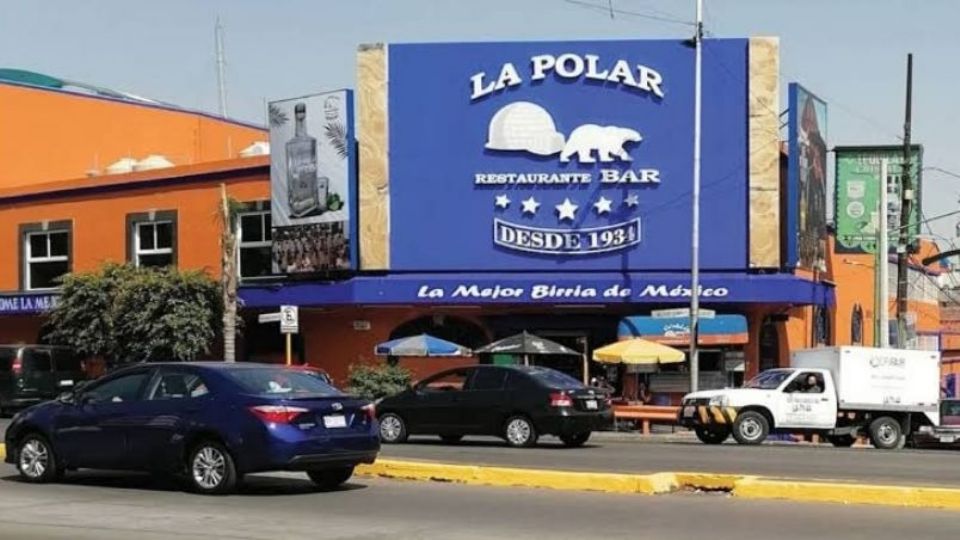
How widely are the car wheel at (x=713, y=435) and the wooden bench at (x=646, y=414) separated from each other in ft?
9.47

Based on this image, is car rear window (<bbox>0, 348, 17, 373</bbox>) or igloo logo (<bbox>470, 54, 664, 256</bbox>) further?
igloo logo (<bbox>470, 54, 664, 256</bbox>)

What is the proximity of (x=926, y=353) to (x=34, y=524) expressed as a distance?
20.1 m

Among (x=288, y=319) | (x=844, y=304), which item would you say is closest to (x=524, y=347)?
(x=288, y=319)

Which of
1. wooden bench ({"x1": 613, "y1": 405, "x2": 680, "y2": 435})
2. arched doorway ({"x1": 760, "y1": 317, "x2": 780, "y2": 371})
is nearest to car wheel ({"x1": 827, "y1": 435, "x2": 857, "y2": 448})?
wooden bench ({"x1": 613, "y1": 405, "x2": 680, "y2": 435})

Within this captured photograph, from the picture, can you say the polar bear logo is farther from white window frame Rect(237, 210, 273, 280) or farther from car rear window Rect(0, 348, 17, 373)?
car rear window Rect(0, 348, 17, 373)

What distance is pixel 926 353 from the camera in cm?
2631

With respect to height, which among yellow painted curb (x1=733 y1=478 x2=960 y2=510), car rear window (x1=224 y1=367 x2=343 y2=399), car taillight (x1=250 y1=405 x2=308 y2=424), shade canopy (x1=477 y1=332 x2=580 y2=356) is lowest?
yellow painted curb (x1=733 y1=478 x2=960 y2=510)

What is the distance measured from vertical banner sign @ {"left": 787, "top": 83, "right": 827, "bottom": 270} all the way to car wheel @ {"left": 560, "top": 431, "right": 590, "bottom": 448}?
1203 centimetres

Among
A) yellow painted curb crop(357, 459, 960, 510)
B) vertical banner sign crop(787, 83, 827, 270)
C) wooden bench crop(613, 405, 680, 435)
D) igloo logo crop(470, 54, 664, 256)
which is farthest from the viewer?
igloo logo crop(470, 54, 664, 256)

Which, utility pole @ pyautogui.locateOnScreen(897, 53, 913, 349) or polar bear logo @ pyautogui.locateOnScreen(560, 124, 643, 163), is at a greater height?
polar bear logo @ pyautogui.locateOnScreen(560, 124, 643, 163)

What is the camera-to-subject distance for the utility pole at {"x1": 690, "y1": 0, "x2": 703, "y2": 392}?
99.7 ft

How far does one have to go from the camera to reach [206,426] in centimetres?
1338

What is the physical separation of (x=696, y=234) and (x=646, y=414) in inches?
199

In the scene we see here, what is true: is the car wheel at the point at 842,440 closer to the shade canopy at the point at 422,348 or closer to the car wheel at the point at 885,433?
the car wheel at the point at 885,433
